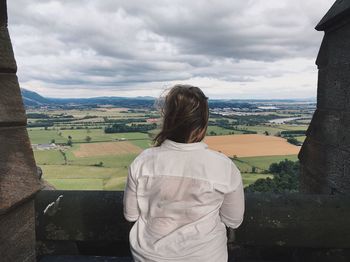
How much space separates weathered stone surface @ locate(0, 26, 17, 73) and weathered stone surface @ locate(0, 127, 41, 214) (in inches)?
11.7

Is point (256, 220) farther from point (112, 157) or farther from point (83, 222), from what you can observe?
point (112, 157)

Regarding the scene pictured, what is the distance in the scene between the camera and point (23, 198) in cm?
192

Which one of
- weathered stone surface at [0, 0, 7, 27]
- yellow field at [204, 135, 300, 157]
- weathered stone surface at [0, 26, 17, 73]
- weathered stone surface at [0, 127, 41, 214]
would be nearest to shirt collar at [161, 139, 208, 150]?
weathered stone surface at [0, 127, 41, 214]

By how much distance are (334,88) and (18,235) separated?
2732mm

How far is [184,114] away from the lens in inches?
65.7

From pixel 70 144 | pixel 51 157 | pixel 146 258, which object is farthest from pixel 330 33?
pixel 70 144

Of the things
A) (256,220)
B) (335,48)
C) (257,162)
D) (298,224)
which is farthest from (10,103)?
(257,162)

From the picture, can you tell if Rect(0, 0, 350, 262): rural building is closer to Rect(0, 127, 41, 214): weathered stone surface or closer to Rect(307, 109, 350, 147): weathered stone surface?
Rect(0, 127, 41, 214): weathered stone surface

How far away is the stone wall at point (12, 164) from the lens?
1846mm

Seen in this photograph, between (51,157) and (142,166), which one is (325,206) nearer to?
(142,166)

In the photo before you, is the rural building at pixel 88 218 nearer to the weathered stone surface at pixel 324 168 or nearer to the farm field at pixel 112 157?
the weathered stone surface at pixel 324 168

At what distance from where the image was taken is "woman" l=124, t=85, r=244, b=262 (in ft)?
5.44

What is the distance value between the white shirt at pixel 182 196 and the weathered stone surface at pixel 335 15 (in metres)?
2.07

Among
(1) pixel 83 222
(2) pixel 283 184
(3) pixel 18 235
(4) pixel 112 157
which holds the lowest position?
(4) pixel 112 157
